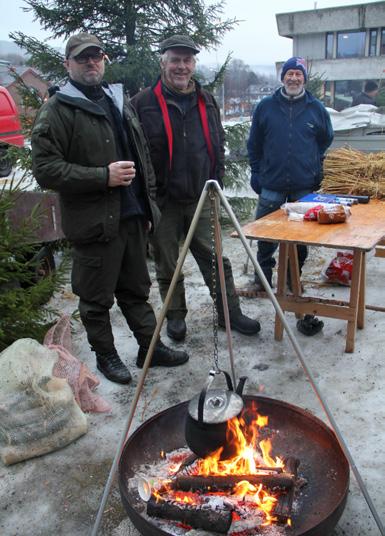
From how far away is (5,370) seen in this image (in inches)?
110

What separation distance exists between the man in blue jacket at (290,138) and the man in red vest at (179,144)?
0.68 metres

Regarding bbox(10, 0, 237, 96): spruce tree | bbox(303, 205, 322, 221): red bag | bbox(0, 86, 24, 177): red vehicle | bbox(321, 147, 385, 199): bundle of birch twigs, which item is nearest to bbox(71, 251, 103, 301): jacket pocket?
bbox(303, 205, 322, 221): red bag

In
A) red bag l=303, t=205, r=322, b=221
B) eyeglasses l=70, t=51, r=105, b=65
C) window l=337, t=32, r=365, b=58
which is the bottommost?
red bag l=303, t=205, r=322, b=221

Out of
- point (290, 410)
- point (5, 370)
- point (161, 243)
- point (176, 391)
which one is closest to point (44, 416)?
point (5, 370)

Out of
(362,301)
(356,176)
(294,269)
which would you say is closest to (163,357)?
(294,269)

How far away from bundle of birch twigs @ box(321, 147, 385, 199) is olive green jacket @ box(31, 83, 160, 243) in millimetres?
2365

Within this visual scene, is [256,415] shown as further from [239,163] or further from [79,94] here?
[239,163]

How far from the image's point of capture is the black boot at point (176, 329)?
162 inches

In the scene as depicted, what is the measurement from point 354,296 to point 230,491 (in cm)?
203

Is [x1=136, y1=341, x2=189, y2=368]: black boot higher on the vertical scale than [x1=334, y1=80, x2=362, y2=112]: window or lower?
lower

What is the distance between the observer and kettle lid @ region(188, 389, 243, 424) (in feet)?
6.66

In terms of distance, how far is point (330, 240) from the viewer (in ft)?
10.5

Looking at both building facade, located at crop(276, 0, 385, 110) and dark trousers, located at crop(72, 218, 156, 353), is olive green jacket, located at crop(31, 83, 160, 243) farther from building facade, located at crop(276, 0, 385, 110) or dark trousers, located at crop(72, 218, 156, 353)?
building facade, located at crop(276, 0, 385, 110)

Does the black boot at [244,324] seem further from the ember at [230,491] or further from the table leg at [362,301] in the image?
the ember at [230,491]
